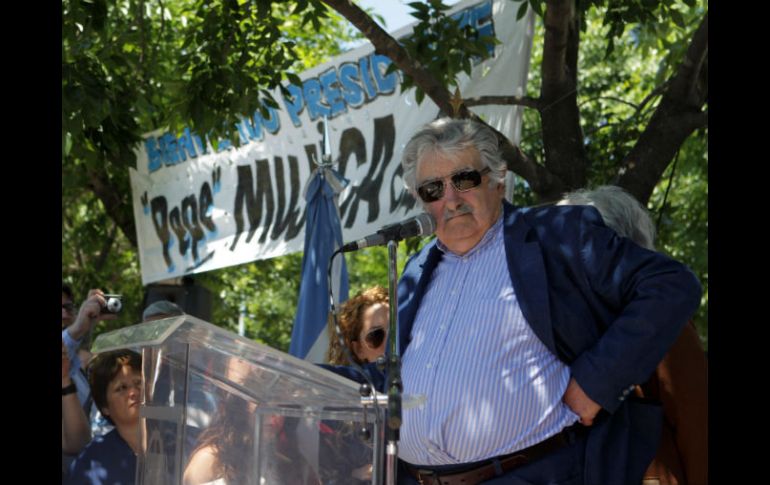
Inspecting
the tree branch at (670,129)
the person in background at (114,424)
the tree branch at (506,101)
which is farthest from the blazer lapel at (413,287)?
the tree branch at (670,129)

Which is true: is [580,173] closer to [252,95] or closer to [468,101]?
[468,101]

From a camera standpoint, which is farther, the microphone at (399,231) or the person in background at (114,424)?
the person in background at (114,424)

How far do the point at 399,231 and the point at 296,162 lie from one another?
488cm

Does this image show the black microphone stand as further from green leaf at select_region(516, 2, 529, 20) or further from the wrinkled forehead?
green leaf at select_region(516, 2, 529, 20)

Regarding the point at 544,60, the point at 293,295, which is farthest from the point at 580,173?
the point at 293,295

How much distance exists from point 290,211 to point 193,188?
146cm

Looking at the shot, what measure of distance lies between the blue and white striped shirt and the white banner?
9.58ft

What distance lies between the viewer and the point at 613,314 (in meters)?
3.07

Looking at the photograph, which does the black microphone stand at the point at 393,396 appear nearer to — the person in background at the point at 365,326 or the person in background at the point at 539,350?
the person in background at the point at 539,350

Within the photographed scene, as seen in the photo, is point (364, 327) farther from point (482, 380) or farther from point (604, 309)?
point (604, 309)

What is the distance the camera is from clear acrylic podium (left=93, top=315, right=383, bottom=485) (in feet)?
8.42

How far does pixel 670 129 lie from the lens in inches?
225

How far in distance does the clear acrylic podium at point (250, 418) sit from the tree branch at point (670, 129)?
11.6ft

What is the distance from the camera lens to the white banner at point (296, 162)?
606cm
